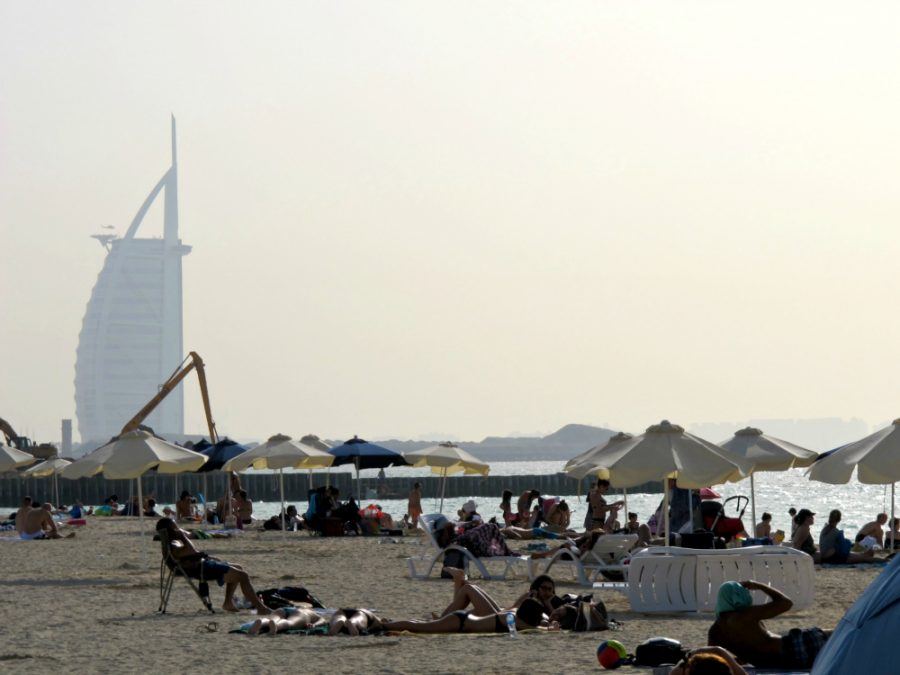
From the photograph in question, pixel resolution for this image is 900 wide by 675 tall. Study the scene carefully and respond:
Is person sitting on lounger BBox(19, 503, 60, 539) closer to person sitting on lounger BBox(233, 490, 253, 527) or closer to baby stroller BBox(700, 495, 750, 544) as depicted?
person sitting on lounger BBox(233, 490, 253, 527)

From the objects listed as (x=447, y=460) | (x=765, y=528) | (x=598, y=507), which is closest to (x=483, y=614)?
(x=598, y=507)

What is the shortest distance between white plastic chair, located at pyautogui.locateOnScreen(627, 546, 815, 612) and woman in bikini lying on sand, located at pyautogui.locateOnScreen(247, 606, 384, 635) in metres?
2.63

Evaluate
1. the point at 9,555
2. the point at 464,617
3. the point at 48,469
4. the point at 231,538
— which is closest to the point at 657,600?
the point at 464,617

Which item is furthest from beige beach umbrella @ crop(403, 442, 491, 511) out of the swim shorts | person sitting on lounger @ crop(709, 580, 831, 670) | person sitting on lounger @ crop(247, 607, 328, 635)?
person sitting on lounger @ crop(709, 580, 831, 670)

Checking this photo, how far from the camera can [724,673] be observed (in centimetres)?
588

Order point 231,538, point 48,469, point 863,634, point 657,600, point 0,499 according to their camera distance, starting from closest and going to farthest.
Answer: point 863,634, point 657,600, point 231,538, point 48,469, point 0,499

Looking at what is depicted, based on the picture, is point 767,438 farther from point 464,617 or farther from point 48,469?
point 48,469

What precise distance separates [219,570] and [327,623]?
2019 mm

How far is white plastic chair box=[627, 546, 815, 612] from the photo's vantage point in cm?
1242

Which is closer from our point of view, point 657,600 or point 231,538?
point 657,600

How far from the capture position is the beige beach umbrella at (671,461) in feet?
47.5

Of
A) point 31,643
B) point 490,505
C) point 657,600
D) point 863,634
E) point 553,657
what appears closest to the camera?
point 863,634

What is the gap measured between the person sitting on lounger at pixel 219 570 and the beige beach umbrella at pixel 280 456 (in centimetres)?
1280

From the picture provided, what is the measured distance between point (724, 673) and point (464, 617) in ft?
17.1
